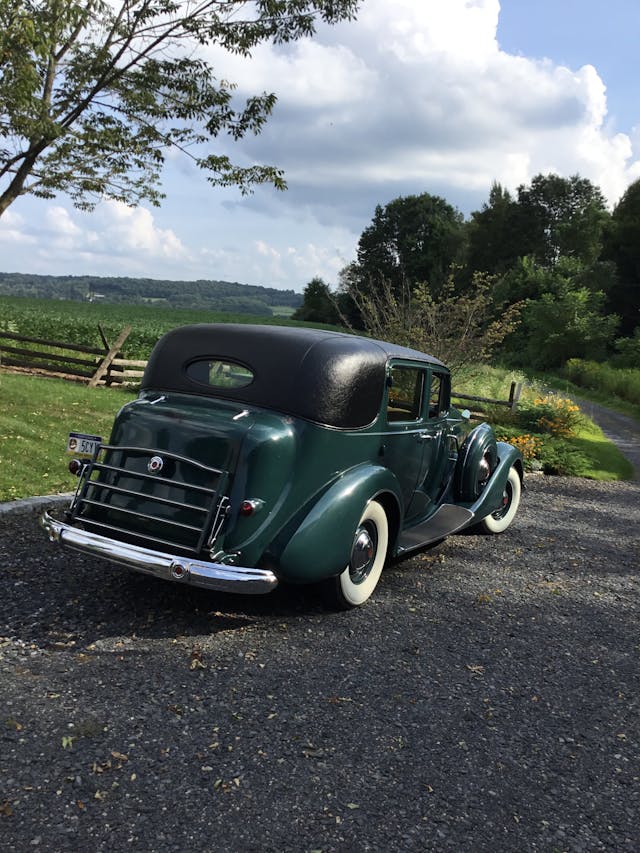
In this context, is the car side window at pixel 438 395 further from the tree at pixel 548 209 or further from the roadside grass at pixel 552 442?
the tree at pixel 548 209

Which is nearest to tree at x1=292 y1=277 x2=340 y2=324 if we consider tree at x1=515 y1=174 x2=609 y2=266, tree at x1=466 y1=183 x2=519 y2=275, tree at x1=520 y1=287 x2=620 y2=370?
tree at x1=466 y1=183 x2=519 y2=275

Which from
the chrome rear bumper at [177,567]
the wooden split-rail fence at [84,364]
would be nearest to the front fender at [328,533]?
the chrome rear bumper at [177,567]

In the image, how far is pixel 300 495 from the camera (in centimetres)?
421

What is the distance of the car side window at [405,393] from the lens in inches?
202

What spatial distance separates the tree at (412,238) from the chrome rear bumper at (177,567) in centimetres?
6046

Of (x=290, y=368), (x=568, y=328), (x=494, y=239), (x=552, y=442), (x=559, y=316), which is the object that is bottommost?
(x=552, y=442)

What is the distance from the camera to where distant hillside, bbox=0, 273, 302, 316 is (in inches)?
3647

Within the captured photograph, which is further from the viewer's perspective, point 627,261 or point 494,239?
point 494,239

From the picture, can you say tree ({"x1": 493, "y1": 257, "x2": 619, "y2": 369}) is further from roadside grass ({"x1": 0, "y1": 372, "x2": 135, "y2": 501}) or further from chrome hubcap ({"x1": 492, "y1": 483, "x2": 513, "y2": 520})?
chrome hubcap ({"x1": 492, "y1": 483, "x2": 513, "y2": 520})

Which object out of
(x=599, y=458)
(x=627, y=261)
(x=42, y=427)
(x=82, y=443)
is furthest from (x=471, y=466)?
(x=627, y=261)

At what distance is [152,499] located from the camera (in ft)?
13.4

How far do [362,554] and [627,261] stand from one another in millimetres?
44880

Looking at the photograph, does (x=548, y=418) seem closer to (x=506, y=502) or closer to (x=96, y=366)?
(x=506, y=502)

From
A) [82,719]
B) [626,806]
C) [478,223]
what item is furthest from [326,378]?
[478,223]
